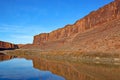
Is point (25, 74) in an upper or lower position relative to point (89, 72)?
lower

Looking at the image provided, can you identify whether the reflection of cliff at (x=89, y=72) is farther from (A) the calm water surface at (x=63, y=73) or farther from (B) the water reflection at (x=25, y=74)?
(B) the water reflection at (x=25, y=74)

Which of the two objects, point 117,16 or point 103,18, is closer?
point 117,16

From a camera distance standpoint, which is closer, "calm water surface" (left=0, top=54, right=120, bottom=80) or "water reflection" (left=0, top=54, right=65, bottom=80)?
"water reflection" (left=0, top=54, right=65, bottom=80)

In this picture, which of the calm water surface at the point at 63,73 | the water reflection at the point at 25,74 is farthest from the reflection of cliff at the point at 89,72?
the water reflection at the point at 25,74

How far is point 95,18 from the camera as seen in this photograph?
104m

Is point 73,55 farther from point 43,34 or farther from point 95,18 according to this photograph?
point 43,34

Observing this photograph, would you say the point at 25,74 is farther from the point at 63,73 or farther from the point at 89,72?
the point at 89,72

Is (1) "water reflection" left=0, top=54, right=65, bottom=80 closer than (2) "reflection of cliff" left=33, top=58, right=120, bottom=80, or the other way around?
(1) "water reflection" left=0, top=54, right=65, bottom=80

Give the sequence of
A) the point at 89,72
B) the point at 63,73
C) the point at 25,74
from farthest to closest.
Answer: the point at 63,73 < the point at 89,72 < the point at 25,74

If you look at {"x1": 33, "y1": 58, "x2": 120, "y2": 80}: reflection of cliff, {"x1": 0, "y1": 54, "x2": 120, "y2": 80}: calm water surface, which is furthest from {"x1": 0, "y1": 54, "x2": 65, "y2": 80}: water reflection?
{"x1": 33, "y1": 58, "x2": 120, "y2": 80}: reflection of cliff

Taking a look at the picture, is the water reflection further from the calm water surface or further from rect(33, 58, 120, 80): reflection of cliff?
rect(33, 58, 120, 80): reflection of cliff

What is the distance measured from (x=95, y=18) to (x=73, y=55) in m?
48.9

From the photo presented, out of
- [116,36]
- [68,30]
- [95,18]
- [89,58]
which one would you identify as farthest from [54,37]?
[89,58]

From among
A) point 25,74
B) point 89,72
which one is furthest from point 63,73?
point 25,74
